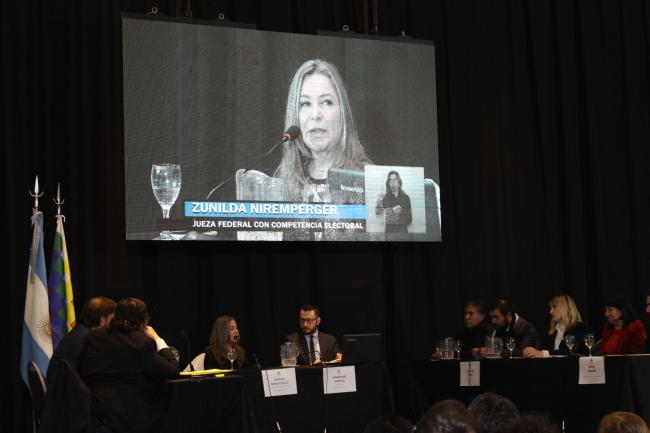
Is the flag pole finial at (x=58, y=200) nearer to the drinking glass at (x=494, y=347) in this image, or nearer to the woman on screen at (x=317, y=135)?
the woman on screen at (x=317, y=135)

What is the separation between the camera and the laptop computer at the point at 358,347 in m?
6.00

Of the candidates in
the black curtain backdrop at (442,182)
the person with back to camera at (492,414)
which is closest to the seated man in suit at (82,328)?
the black curtain backdrop at (442,182)

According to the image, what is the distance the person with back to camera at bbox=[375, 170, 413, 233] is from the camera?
25.5ft

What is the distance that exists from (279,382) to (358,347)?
61 centimetres

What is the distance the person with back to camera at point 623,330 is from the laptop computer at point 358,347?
2002 mm

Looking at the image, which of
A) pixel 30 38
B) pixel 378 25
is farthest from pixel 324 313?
pixel 30 38

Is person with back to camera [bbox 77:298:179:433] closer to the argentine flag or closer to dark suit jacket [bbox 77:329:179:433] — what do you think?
dark suit jacket [bbox 77:329:179:433]

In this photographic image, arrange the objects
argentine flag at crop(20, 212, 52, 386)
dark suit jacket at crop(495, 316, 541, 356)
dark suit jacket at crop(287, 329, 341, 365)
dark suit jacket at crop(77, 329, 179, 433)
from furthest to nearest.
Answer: dark suit jacket at crop(287, 329, 341, 365) < dark suit jacket at crop(495, 316, 541, 356) < argentine flag at crop(20, 212, 52, 386) < dark suit jacket at crop(77, 329, 179, 433)

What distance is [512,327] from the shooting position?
7141 mm

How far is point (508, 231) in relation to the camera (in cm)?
875

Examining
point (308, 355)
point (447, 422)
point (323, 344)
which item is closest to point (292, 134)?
point (323, 344)

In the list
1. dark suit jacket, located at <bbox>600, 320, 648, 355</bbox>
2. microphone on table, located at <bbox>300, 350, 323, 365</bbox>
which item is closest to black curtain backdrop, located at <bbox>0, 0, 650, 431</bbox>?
microphone on table, located at <bbox>300, 350, 323, 365</bbox>

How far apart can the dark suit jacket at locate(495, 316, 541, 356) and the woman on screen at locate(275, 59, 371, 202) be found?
1.83 meters

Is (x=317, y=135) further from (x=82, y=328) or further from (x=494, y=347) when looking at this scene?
(x=82, y=328)
